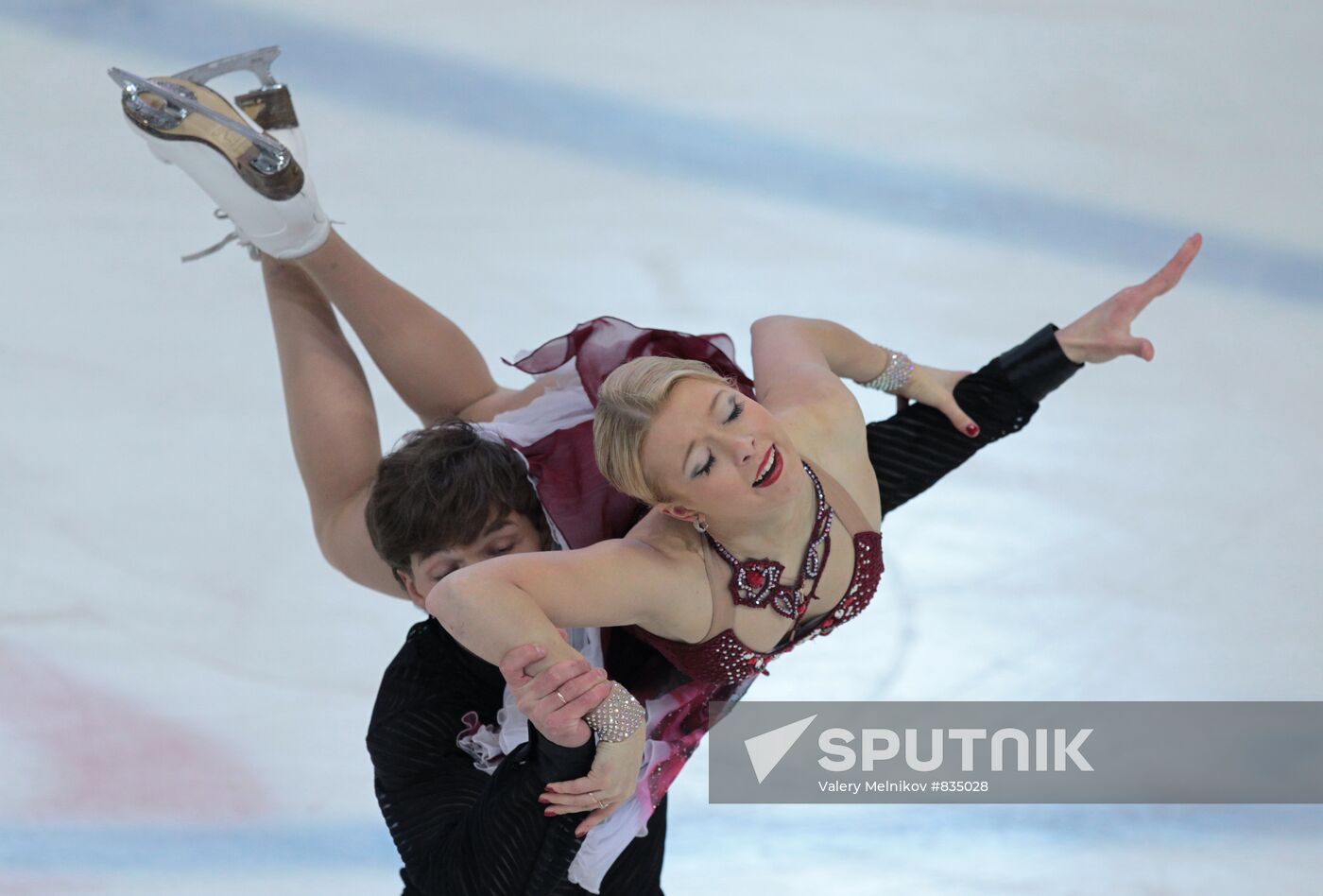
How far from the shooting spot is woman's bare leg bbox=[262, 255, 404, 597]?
311 centimetres

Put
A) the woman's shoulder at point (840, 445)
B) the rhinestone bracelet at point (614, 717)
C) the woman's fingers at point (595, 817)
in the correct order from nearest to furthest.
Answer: the rhinestone bracelet at point (614, 717) < the woman's fingers at point (595, 817) < the woman's shoulder at point (840, 445)

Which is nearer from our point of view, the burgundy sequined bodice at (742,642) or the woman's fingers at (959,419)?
the burgundy sequined bodice at (742,642)

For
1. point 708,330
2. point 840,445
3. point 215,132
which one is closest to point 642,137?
point 708,330

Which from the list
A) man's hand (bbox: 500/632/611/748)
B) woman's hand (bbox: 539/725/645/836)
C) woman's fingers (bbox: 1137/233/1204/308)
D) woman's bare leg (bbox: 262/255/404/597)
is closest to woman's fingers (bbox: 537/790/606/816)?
woman's hand (bbox: 539/725/645/836)

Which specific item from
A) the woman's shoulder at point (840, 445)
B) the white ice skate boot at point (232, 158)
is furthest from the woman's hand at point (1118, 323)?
the white ice skate boot at point (232, 158)

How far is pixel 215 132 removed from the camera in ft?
10.2

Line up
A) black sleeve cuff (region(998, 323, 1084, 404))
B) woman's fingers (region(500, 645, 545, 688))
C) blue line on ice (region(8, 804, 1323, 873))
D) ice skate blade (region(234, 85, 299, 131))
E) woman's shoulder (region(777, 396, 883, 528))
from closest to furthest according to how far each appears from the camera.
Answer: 1. woman's fingers (region(500, 645, 545, 688))
2. woman's shoulder (region(777, 396, 883, 528))
3. black sleeve cuff (region(998, 323, 1084, 404))
4. blue line on ice (region(8, 804, 1323, 873))
5. ice skate blade (region(234, 85, 299, 131))

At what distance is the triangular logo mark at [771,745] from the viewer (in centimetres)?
329

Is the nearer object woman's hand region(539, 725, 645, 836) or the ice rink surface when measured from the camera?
woman's hand region(539, 725, 645, 836)

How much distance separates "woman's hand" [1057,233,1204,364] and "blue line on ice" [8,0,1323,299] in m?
1.52

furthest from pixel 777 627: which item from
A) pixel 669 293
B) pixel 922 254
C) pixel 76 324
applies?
pixel 76 324

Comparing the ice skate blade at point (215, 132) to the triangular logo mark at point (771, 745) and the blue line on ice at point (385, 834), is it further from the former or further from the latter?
the triangular logo mark at point (771, 745)

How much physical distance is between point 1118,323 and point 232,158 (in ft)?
5.67

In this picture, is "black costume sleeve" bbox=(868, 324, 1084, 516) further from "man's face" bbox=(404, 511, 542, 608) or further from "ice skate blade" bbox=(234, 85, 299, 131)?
"ice skate blade" bbox=(234, 85, 299, 131)
